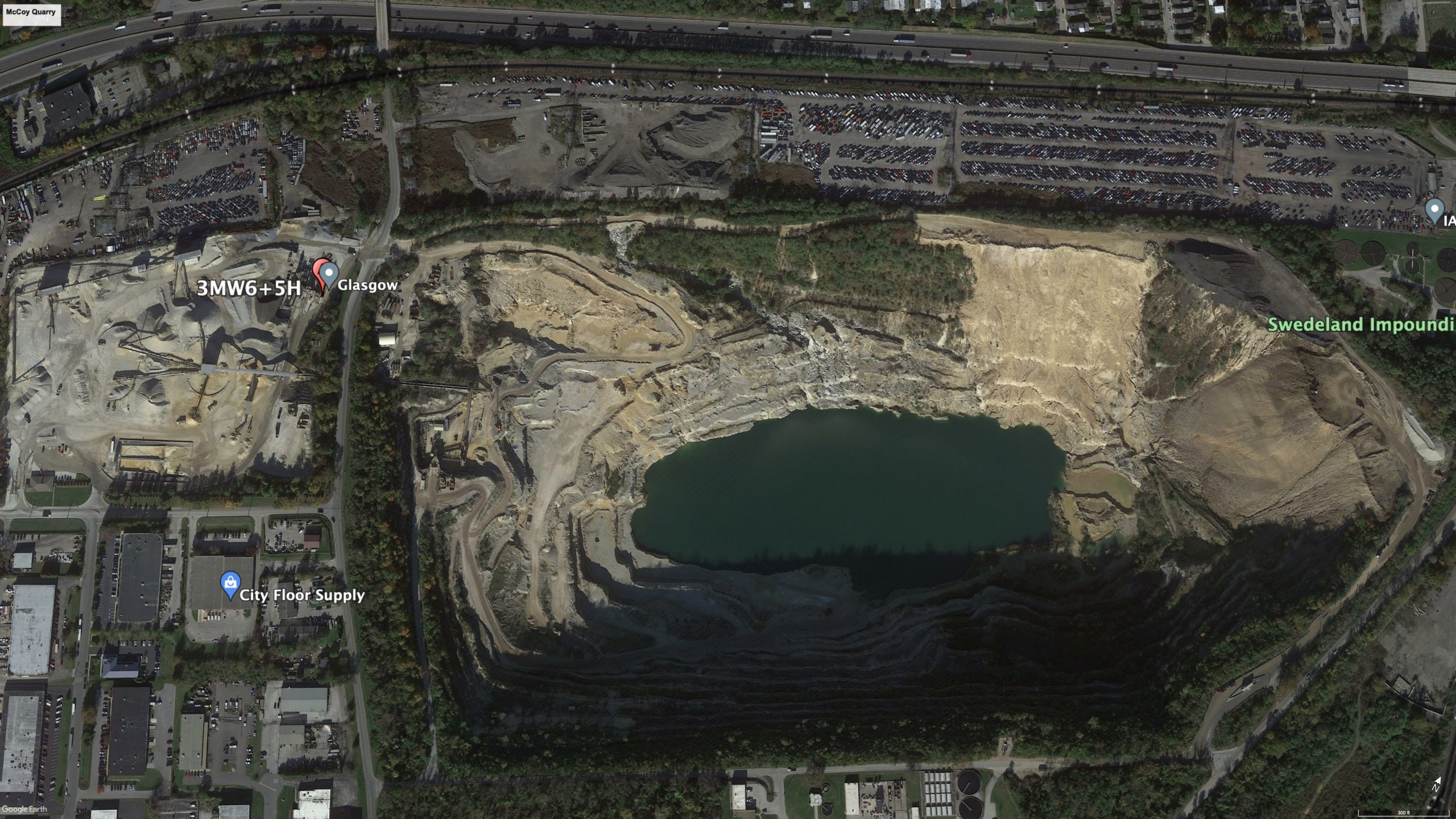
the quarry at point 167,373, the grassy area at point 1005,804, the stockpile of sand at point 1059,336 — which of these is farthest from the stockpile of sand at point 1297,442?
the quarry at point 167,373

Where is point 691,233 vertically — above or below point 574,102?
below

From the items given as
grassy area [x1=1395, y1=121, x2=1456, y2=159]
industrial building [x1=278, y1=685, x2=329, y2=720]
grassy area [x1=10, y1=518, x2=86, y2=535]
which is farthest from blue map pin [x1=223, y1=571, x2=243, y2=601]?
grassy area [x1=1395, y1=121, x2=1456, y2=159]

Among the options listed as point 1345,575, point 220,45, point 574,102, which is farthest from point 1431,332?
point 220,45

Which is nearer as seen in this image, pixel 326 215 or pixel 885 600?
pixel 326 215

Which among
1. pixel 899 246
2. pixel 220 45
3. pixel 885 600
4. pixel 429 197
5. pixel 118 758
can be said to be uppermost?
pixel 220 45

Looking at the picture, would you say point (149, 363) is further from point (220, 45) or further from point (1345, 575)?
point (1345, 575)

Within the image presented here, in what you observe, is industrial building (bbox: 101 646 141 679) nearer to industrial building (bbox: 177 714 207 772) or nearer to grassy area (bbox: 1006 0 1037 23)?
industrial building (bbox: 177 714 207 772)

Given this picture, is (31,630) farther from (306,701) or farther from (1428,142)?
(1428,142)
